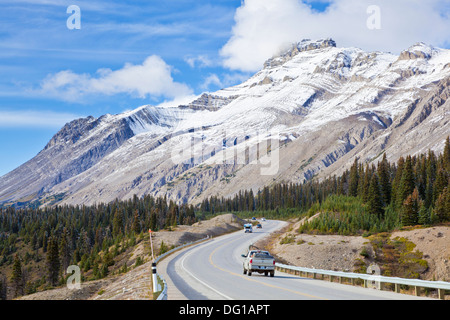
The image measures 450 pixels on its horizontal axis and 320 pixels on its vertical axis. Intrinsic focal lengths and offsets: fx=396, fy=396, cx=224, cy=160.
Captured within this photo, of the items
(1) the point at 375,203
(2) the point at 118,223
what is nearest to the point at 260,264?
(1) the point at 375,203

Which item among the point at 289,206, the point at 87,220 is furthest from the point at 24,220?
the point at 289,206

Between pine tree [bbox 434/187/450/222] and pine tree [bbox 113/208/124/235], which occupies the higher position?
pine tree [bbox 434/187/450/222]

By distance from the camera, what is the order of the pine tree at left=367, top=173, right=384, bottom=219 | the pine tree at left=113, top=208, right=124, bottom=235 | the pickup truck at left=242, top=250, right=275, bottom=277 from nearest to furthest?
1. the pickup truck at left=242, top=250, right=275, bottom=277
2. the pine tree at left=367, top=173, right=384, bottom=219
3. the pine tree at left=113, top=208, right=124, bottom=235

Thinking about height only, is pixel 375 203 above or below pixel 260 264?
above

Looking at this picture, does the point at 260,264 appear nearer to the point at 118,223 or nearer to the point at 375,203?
the point at 375,203

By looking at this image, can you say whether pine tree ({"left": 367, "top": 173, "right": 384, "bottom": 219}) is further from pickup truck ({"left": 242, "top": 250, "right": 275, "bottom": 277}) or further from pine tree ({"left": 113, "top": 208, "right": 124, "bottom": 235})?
pine tree ({"left": 113, "top": 208, "right": 124, "bottom": 235})

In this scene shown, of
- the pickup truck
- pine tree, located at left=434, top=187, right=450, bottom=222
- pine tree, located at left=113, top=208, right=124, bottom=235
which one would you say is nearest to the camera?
the pickup truck

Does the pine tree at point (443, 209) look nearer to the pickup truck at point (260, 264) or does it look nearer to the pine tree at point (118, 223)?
the pickup truck at point (260, 264)

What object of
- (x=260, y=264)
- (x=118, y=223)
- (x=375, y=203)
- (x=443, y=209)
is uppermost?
(x=375, y=203)

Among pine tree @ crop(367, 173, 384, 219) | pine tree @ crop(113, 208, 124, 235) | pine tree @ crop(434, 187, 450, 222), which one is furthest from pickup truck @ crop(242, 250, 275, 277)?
pine tree @ crop(113, 208, 124, 235)

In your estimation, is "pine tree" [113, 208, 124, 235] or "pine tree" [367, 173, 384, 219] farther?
"pine tree" [113, 208, 124, 235]

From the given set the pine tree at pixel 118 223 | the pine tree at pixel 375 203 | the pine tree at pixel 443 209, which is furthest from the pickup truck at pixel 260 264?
the pine tree at pixel 118 223
